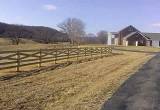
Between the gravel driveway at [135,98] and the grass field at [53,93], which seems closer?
the gravel driveway at [135,98]

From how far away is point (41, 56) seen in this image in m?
24.8

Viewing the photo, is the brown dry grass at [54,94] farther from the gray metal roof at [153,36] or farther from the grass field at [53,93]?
the gray metal roof at [153,36]

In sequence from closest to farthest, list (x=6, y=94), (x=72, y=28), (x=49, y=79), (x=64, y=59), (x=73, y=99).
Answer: (x=73, y=99) < (x=6, y=94) < (x=49, y=79) < (x=64, y=59) < (x=72, y=28)

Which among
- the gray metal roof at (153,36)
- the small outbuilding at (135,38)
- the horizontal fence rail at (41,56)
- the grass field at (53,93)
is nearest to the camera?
the grass field at (53,93)

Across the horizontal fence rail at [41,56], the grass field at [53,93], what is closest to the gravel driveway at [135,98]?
the grass field at [53,93]

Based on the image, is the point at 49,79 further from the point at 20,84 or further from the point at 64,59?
the point at 64,59

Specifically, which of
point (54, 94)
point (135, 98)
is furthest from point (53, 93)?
point (135, 98)

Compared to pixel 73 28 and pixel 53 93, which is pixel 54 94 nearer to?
pixel 53 93

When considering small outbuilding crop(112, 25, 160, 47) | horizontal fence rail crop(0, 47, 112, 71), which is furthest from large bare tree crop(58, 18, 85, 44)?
horizontal fence rail crop(0, 47, 112, 71)

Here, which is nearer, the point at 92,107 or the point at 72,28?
the point at 92,107

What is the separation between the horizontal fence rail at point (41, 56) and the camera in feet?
68.8

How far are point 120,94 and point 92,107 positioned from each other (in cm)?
246

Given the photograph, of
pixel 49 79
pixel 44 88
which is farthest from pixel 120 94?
pixel 49 79

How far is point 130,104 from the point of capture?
1106 cm
